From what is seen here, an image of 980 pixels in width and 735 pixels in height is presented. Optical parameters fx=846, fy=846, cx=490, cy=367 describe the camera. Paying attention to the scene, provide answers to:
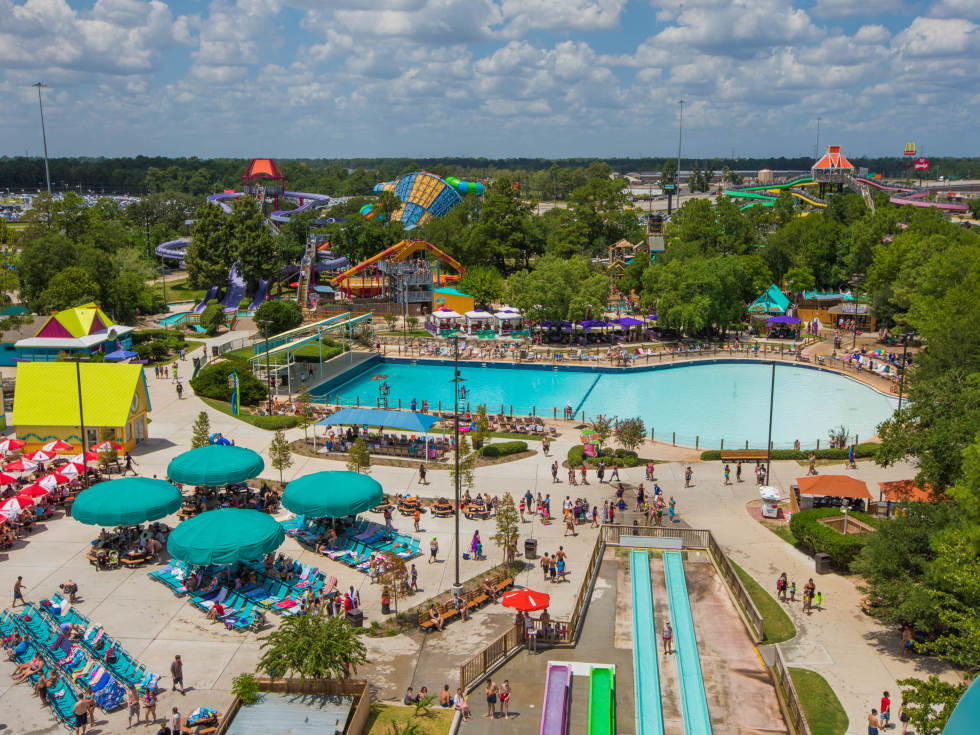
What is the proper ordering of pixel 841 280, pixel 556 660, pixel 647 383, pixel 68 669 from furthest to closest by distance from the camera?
pixel 841 280 → pixel 647 383 → pixel 556 660 → pixel 68 669

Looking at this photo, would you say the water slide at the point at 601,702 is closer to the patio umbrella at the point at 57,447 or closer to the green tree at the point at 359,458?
the green tree at the point at 359,458

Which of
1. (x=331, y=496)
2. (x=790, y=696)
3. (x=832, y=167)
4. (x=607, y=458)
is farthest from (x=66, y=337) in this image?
(x=832, y=167)

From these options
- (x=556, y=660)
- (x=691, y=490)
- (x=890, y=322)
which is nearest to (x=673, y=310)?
(x=890, y=322)

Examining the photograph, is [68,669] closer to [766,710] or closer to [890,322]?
[766,710]

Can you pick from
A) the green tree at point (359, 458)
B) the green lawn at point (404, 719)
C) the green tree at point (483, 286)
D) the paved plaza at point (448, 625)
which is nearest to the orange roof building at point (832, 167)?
the green tree at point (483, 286)

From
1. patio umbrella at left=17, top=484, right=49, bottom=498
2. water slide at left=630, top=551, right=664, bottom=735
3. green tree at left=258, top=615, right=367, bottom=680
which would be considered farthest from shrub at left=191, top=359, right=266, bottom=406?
green tree at left=258, top=615, right=367, bottom=680

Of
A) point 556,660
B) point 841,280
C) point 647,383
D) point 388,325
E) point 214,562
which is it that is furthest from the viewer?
point 841,280

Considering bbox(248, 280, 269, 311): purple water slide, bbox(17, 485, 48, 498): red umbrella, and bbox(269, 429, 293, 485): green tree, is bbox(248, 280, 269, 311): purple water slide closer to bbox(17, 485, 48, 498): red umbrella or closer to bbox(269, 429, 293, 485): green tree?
bbox(269, 429, 293, 485): green tree
